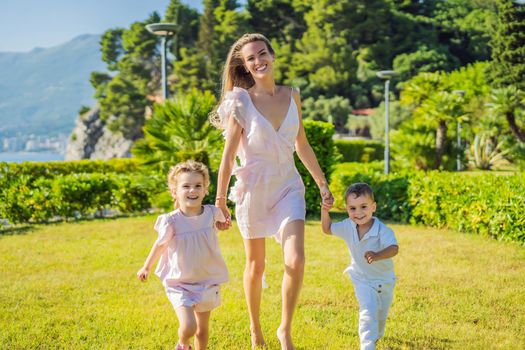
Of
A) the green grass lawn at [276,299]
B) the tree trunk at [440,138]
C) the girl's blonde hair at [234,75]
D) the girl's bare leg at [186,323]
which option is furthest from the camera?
the tree trunk at [440,138]

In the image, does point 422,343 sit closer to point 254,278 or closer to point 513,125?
point 254,278

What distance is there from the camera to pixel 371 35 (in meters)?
55.2

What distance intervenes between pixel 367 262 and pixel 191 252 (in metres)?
1.05

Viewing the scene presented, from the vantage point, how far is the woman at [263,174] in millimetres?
3555

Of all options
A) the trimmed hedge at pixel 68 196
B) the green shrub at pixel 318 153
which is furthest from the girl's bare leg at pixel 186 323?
the green shrub at pixel 318 153

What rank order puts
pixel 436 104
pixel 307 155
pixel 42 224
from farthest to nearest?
pixel 436 104, pixel 42 224, pixel 307 155

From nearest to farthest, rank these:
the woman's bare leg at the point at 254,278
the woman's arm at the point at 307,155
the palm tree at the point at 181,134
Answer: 1. the woman's bare leg at the point at 254,278
2. the woman's arm at the point at 307,155
3. the palm tree at the point at 181,134

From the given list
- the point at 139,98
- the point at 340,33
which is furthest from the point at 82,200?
the point at 340,33

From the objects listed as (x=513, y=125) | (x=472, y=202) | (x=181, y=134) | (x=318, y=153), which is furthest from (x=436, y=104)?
(x=181, y=134)

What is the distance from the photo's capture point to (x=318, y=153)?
463 inches

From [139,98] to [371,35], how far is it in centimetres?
2271

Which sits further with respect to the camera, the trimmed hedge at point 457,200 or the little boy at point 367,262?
the trimmed hedge at point 457,200

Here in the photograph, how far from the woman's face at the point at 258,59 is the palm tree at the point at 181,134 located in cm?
703

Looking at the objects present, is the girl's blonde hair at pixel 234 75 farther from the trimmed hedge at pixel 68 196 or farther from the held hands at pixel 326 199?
the trimmed hedge at pixel 68 196
